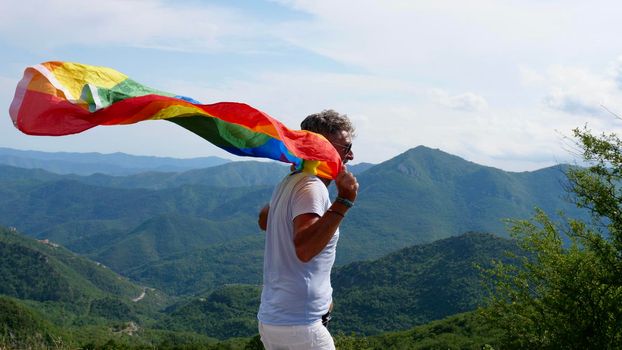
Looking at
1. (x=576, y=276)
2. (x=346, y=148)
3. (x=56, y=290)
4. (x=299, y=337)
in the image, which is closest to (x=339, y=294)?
(x=56, y=290)

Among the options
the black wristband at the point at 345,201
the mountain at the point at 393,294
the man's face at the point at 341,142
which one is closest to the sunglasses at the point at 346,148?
the man's face at the point at 341,142

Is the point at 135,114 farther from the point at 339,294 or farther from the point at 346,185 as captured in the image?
the point at 339,294

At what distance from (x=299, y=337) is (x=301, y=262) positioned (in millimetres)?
476

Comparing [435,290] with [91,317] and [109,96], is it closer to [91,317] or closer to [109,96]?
[91,317]

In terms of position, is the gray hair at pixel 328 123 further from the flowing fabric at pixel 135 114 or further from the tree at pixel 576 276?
the tree at pixel 576 276

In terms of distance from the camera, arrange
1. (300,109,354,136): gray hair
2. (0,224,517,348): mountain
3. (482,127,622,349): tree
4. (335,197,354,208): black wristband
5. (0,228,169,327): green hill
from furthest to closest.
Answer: (0,228,169,327): green hill
(0,224,517,348): mountain
(482,127,622,349): tree
(300,109,354,136): gray hair
(335,197,354,208): black wristband

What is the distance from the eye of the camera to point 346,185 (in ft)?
12.1

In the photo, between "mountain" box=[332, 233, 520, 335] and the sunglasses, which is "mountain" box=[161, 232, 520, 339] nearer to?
"mountain" box=[332, 233, 520, 335]

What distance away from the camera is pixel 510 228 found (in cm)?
1711

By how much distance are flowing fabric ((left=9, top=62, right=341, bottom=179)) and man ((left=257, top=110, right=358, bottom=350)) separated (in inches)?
9.9

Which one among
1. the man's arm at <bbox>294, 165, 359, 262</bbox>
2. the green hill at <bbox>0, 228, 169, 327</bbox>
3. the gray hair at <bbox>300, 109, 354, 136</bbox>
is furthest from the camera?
the green hill at <bbox>0, 228, 169, 327</bbox>

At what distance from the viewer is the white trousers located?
355cm

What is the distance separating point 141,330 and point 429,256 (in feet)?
277

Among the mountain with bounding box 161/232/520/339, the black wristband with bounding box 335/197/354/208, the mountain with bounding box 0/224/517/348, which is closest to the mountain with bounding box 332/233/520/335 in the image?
the mountain with bounding box 161/232/520/339
